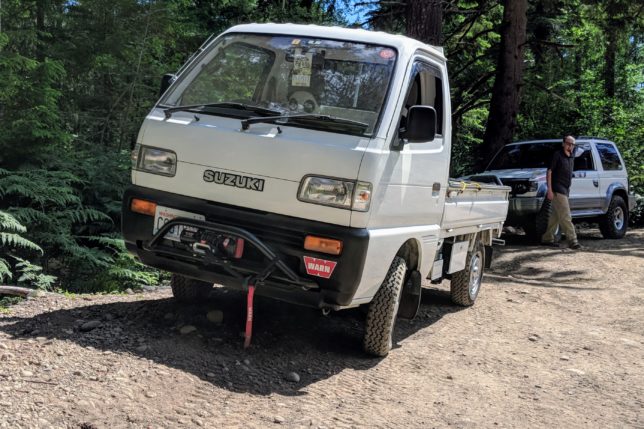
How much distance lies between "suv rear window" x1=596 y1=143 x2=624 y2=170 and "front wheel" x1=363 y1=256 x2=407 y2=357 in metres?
10.5

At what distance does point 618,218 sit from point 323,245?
1239cm

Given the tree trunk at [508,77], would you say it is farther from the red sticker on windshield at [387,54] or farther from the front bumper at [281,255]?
the front bumper at [281,255]

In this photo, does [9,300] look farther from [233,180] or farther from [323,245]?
[323,245]

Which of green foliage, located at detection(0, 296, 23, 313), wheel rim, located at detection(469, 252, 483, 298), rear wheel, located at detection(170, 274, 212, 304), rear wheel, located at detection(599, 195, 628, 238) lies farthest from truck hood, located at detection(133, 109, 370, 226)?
rear wheel, located at detection(599, 195, 628, 238)

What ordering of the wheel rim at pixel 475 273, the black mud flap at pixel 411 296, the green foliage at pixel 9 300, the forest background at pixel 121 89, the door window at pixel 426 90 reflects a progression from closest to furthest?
the door window at pixel 426 90 < the black mud flap at pixel 411 296 < the green foliage at pixel 9 300 < the wheel rim at pixel 475 273 < the forest background at pixel 121 89

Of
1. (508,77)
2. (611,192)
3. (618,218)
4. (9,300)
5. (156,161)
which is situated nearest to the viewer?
(156,161)

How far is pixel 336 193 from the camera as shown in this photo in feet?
13.9

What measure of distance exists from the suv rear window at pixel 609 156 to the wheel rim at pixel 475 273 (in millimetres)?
7418

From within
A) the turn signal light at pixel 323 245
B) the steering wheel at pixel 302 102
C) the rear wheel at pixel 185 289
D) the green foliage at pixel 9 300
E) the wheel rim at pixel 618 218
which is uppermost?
the steering wheel at pixel 302 102

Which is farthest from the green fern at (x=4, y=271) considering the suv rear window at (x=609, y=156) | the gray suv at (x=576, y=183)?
the suv rear window at (x=609, y=156)

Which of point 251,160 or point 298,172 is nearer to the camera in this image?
point 298,172

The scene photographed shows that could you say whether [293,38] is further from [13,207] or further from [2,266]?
[13,207]

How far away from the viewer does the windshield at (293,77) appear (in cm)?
472

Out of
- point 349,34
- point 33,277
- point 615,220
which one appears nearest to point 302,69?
point 349,34
